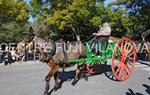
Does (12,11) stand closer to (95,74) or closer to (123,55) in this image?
(95,74)

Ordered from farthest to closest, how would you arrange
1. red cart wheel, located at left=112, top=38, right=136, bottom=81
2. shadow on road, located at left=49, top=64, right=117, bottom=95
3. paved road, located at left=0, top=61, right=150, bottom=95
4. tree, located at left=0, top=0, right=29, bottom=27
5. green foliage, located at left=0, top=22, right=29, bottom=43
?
1. green foliage, located at left=0, top=22, right=29, bottom=43
2. tree, located at left=0, top=0, right=29, bottom=27
3. shadow on road, located at left=49, top=64, right=117, bottom=95
4. red cart wheel, located at left=112, top=38, right=136, bottom=81
5. paved road, located at left=0, top=61, right=150, bottom=95

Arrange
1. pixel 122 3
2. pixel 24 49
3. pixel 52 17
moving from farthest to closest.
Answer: pixel 122 3, pixel 52 17, pixel 24 49

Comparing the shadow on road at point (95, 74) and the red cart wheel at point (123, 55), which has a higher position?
the red cart wheel at point (123, 55)

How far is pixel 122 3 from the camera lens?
39531 mm

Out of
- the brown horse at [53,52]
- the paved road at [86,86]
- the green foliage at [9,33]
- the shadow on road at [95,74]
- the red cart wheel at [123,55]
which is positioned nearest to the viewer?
the brown horse at [53,52]

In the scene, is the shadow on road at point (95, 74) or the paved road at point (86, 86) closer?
the paved road at point (86, 86)

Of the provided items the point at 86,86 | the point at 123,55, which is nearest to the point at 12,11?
the point at 86,86

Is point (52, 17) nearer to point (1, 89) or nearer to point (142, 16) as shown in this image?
point (142, 16)

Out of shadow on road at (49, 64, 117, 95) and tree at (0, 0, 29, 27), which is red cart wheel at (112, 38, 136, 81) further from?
tree at (0, 0, 29, 27)

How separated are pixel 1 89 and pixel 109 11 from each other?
29107 millimetres

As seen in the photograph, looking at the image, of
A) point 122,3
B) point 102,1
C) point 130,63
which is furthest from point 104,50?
point 122,3

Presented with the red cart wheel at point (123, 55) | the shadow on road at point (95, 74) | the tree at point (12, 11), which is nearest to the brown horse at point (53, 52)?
the shadow on road at point (95, 74)

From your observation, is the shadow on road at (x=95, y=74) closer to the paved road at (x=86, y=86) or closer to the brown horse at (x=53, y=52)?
the paved road at (x=86, y=86)

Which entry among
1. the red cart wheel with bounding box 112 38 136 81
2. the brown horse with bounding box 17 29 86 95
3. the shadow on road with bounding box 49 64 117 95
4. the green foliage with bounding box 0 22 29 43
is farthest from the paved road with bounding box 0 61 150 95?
the green foliage with bounding box 0 22 29 43
